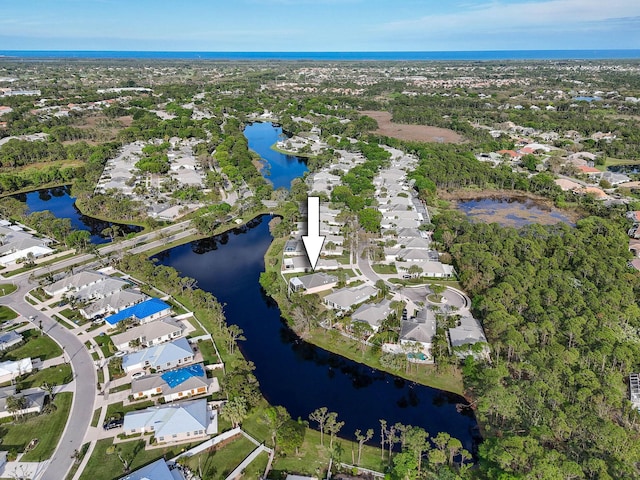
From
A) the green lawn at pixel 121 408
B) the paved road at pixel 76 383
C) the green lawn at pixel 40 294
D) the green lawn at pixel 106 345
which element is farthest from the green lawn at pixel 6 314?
the green lawn at pixel 121 408

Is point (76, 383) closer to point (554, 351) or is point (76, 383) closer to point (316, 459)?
point (316, 459)

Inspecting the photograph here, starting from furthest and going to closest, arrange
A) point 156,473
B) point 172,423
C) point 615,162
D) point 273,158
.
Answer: point 273,158 < point 615,162 < point 172,423 < point 156,473

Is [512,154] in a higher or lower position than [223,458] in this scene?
higher

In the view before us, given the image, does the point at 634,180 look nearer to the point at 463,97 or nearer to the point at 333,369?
the point at 333,369

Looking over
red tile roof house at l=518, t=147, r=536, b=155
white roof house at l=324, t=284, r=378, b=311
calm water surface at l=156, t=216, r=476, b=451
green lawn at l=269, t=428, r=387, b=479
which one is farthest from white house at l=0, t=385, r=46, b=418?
red tile roof house at l=518, t=147, r=536, b=155

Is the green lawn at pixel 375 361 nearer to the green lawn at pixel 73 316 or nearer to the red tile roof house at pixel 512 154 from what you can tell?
the green lawn at pixel 73 316

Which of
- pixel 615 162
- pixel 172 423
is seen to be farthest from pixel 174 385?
pixel 615 162
